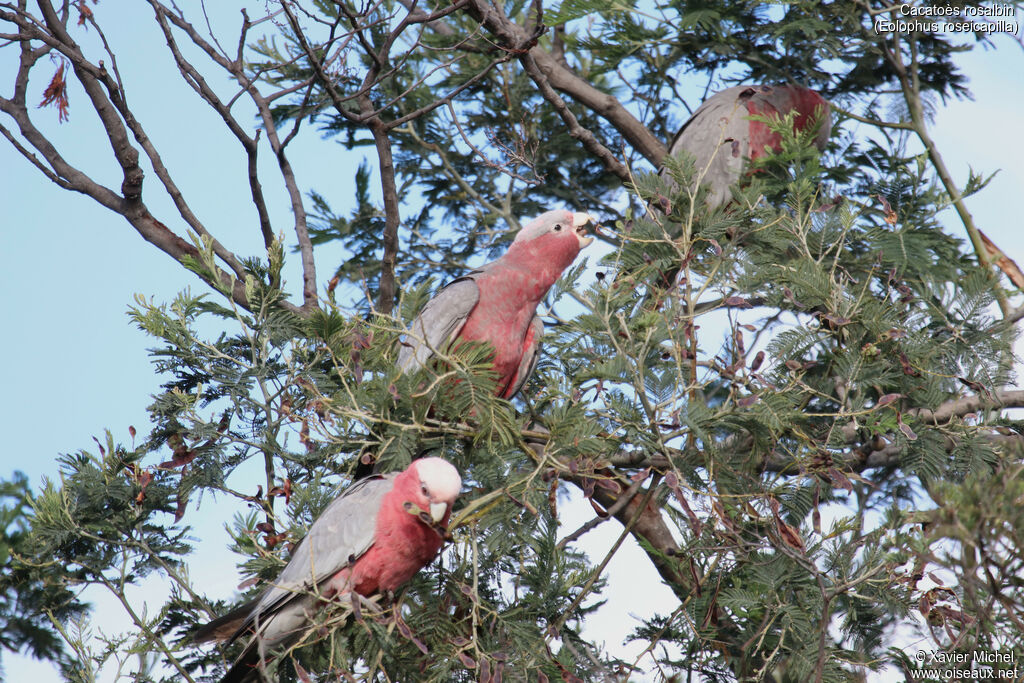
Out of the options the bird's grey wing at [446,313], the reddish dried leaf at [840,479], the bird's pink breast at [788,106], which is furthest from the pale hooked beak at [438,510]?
the bird's pink breast at [788,106]

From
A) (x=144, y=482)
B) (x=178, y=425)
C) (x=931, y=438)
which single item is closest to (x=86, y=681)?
(x=144, y=482)

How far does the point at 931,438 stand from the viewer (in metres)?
3.27

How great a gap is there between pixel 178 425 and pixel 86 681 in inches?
42.2

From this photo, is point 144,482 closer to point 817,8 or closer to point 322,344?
point 322,344

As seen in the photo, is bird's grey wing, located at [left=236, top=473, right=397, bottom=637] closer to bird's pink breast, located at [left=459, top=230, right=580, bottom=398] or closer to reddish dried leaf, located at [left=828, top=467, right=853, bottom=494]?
bird's pink breast, located at [left=459, top=230, right=580, bottom=398]

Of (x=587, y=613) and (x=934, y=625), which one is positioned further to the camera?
(x=587, y=613)

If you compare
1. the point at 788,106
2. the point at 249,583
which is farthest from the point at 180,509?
the point at 788,106

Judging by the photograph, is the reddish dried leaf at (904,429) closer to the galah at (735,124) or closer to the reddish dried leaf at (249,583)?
the reddish dried leaf at (249,583)

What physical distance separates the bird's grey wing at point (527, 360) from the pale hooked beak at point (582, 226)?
494 millimetres

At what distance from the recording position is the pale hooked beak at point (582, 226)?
13.4ft

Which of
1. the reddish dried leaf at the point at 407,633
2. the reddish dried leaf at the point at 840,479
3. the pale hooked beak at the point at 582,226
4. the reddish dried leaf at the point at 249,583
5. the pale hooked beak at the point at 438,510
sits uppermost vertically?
the pale hooked beak at the point at 582,226

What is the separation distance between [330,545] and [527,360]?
58.0 inches

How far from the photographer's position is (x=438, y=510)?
3027mm

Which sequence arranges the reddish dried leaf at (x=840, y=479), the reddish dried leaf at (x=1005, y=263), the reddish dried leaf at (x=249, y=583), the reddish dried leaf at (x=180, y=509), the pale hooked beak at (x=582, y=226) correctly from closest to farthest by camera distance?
the reddish dried leaf at (x=840, y=479) → the reddish dried leaf at (x=249, y=583) → the reddish dried leaf at (x=180, y=509) → the pale hooked beak at (x=582, y=226) → the reddish dried leaf at (x=1005, y=263)
